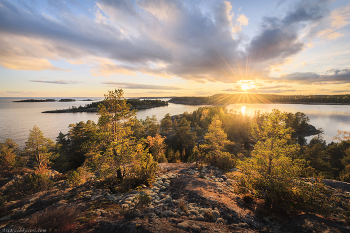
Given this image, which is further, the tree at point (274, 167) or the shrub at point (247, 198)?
the shrub at point (247, 198)

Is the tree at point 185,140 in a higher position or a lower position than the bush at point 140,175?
lower

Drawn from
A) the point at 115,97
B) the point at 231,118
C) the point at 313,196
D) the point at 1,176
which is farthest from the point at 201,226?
the point at 231,118

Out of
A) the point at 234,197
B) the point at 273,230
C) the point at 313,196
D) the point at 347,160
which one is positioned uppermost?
the point at 313,196

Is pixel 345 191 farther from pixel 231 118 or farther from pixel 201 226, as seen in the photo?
pixel 231 118

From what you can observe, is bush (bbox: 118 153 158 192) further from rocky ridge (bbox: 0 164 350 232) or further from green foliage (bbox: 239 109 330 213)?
green foliage (bbox: 239 109 330 213)

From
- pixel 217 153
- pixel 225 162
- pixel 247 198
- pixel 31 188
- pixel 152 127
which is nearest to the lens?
pixel 247 198

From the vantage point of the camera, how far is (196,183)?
12836 millimetres

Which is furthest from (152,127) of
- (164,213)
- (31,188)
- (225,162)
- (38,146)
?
(164,213)

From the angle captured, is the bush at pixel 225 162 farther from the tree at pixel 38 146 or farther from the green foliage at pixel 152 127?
the tree at pixel 38 146

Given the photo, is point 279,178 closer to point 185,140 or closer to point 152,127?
point 185,140

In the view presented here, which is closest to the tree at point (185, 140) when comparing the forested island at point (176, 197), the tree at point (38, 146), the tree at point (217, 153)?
the tree at point (217, 153)


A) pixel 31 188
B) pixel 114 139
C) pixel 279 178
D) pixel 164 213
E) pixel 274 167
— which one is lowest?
pixel 31 188

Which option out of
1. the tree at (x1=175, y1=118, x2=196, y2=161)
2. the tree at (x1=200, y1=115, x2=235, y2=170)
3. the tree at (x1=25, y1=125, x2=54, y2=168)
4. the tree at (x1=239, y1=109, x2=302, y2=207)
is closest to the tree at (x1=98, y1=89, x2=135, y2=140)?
the tree at (x1=239, y1=109, x2=302, y2=207)

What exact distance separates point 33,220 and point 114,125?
26.5 ft
